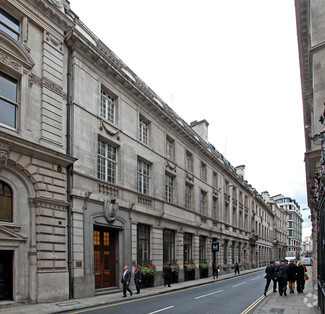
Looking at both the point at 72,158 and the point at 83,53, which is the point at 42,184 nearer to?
the point at 72,158

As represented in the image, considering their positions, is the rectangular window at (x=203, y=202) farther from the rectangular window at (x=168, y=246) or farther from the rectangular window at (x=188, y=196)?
the rectangular window at (x=168, y=246)

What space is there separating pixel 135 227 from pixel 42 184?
7.83 meters

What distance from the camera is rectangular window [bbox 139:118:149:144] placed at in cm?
2391

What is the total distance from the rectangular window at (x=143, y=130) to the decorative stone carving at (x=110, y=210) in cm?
600

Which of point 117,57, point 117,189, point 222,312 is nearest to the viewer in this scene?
point 222,312

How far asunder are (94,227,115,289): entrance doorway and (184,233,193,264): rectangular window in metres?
10.1

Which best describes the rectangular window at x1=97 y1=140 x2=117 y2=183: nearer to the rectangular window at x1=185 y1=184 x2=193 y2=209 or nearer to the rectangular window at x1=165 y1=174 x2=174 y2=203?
the rectangular window at x1=165 y1=174 x2=174 y2=203

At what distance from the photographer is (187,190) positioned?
1203 inches

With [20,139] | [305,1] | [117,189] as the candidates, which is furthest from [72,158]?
[305,1]

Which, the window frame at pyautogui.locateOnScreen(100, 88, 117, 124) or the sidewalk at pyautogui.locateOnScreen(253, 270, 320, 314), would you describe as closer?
the sidewalk at pyautogui.locateOnScreen(253, 270, 320, 314)

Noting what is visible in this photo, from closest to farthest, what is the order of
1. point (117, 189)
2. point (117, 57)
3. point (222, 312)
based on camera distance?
point (222, 312)
point (117, 189)
point (117, 57)

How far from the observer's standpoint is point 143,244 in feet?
73.6

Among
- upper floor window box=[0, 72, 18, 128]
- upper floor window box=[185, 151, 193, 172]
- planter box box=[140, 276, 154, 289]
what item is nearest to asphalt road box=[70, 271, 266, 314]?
planter box box=[140, 276, 154, 289]

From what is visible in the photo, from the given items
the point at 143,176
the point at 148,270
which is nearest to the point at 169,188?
the point at 143,176
